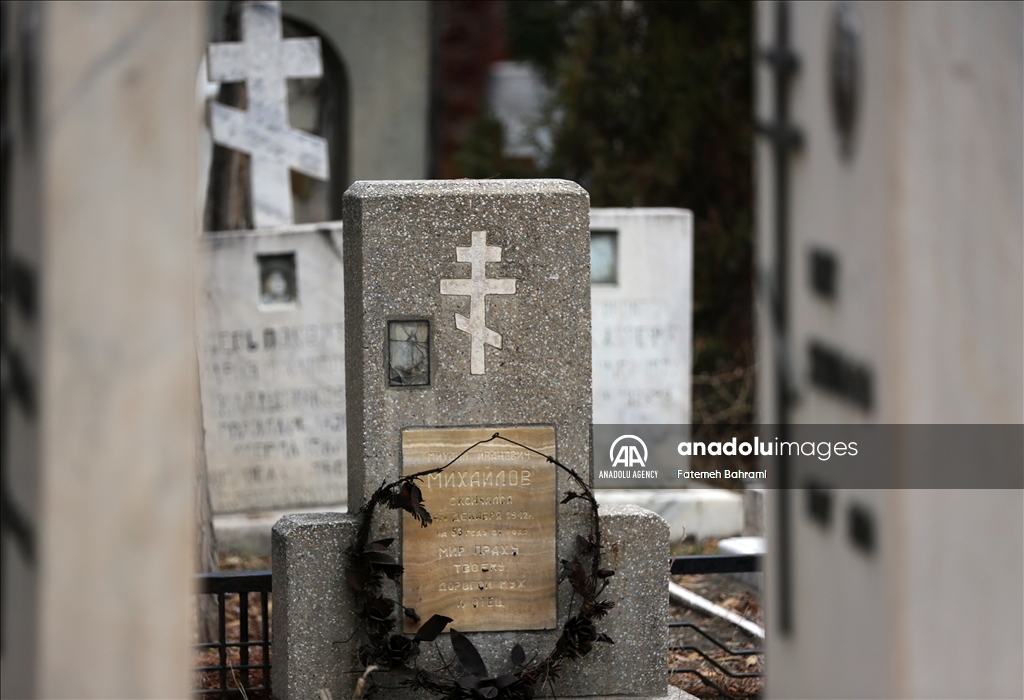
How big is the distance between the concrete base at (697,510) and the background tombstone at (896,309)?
541cm

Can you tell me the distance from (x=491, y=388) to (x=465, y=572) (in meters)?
0.55

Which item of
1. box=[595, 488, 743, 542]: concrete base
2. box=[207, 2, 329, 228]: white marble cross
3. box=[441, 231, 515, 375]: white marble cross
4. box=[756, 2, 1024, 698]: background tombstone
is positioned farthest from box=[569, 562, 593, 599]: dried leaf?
box=[207, 2, 329, 228]: white marble cross

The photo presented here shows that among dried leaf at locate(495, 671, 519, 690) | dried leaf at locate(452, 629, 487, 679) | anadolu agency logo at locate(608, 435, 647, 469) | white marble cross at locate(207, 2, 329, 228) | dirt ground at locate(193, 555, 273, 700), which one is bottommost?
dirt ground at locate(193, 555, 273, 700)

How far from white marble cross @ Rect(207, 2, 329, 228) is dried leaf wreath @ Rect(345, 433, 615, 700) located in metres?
4.87

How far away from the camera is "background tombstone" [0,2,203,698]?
1.23 m

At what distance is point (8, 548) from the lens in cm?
129

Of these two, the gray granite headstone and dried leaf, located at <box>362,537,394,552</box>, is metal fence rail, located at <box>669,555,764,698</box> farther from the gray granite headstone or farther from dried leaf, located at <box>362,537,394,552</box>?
the gray granite headstone

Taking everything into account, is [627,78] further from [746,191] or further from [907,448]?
[907,448]

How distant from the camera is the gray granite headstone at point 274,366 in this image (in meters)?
6.88

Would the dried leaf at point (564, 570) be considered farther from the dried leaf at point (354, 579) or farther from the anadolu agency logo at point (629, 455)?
the anadolu agency logo at point (629, 455)

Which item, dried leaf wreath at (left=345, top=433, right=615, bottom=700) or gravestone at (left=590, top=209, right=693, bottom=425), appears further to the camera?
gravestone at (left=590, top=209, right=693, bottom=425)

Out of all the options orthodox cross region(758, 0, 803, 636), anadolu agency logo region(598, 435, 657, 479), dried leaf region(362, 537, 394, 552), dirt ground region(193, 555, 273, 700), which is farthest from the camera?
anadolu agency logo region(598, 435, 657, 479)

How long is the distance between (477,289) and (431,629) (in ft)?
3.25

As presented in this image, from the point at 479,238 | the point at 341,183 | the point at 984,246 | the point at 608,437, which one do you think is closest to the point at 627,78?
the point at 341,183
